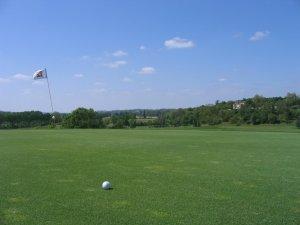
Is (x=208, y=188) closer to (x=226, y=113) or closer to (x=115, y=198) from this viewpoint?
(x=115, y=198)

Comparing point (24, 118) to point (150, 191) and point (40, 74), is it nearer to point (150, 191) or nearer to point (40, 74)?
point (40, 74)

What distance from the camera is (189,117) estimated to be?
8356 cm

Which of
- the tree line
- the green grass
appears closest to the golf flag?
the tree line

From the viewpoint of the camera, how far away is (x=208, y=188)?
1173 centimetres

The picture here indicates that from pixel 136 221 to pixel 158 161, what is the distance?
902 centimetres

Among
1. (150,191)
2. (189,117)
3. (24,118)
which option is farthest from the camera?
(24,118)

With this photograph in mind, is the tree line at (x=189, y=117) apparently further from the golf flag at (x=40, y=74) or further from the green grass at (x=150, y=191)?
the green grass at (x=150, y=191)

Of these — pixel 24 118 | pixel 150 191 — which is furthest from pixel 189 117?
pixel 150 191

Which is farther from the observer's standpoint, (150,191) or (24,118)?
(24,118)

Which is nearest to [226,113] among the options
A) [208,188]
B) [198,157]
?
[198,157]

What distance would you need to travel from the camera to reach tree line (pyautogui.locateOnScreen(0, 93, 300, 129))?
7594 cm

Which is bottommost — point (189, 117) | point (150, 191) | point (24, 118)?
point (150, 191)

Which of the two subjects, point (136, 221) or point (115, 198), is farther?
point (115, 198)

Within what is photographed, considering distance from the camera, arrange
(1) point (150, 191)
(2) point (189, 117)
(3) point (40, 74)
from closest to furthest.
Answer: (1) point (150, 191)
(3) point (40, 74)
(2) point (189, 117)
